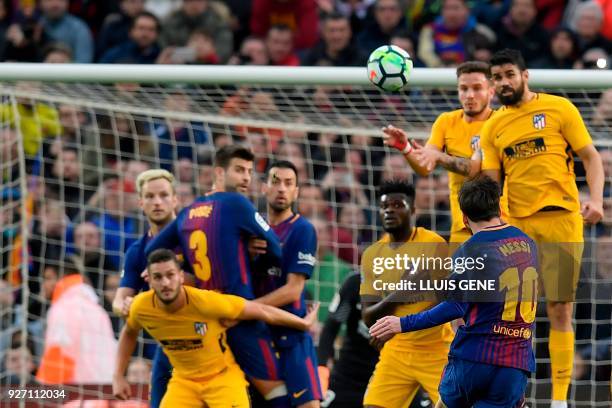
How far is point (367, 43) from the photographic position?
562 inches

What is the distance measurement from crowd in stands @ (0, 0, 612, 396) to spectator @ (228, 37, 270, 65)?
1 cm

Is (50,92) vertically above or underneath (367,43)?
underneath

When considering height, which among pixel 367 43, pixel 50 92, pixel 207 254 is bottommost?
pixel 207 254

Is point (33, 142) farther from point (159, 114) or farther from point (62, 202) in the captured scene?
point (159, 114)

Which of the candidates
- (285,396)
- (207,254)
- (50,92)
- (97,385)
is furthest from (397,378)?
(50,92)

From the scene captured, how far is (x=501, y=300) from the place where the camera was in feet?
24.6

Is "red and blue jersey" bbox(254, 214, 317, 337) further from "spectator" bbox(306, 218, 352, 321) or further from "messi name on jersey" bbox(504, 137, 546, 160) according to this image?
"spectator" bbox(306, 218, 352, 321)

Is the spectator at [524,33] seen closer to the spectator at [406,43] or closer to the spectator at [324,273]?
the spectator at [406,43]

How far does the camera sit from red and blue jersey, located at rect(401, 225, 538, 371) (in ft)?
24.5

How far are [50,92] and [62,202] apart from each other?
4.06 ft

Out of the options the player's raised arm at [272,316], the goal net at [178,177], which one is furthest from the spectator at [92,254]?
the player's raised arm at [272,316]

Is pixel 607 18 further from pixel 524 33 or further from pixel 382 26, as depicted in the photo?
pixel 382 26

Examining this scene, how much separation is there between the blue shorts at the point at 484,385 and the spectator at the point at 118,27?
8.19 meters

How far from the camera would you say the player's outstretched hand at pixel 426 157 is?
335 inches
